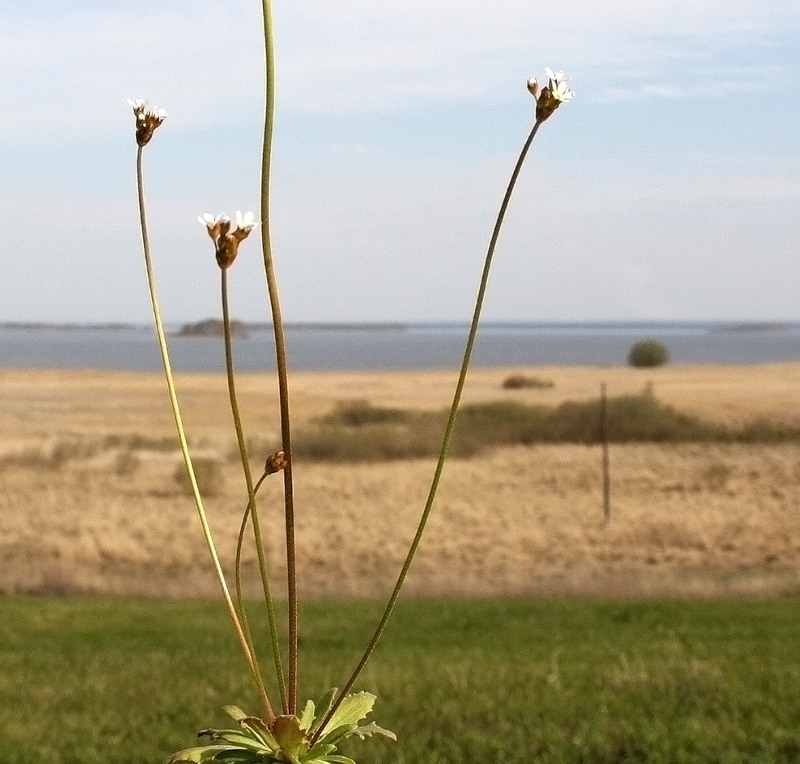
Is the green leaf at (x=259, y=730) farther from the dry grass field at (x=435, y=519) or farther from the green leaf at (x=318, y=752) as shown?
the dry grass field at (x=435, y=519)

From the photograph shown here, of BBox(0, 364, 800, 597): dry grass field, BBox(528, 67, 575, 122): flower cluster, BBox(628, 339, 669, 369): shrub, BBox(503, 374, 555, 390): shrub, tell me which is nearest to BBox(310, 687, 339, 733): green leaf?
BBox(528, 67, 575, 122): flower cluster

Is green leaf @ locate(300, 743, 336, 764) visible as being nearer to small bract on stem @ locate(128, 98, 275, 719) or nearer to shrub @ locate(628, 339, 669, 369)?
small bract on stem @ locate(128, 98, 275, 719)

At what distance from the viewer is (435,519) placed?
19.5 meters

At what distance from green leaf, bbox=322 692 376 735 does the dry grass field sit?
12.7 metres

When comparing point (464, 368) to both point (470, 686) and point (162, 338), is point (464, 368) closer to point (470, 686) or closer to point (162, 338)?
point (162, 338)

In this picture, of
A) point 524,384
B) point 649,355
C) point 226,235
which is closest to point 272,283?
point 226,235

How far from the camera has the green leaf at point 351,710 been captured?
0.99 meters

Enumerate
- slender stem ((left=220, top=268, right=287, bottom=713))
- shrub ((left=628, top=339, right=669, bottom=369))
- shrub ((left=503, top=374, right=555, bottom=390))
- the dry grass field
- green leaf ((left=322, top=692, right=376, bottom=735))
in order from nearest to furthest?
1. slender stem ((left=220, top=268, right=287, bottom=713))
2. green leaf ((left=322, top=692, right=376, bottom=735))
3. the dry grass field
4. shrub ((left=503, top=374, right=555, bottom=390))
5. shrub ((left=628, top=339, right=669, bottom=369))

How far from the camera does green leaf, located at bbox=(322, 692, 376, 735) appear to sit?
3.26 ft

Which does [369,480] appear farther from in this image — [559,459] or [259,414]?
[259,414]

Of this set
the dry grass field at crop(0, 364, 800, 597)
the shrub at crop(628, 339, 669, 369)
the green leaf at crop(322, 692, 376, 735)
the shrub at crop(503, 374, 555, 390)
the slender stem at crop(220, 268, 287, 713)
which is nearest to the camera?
the slender stem at crop(220, 268, 287, 713)

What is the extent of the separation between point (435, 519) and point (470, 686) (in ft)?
44.3

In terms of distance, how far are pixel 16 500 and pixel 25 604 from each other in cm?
927

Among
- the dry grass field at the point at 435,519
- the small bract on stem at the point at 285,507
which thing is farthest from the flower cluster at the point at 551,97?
the dry grass field at the point at 435,519
